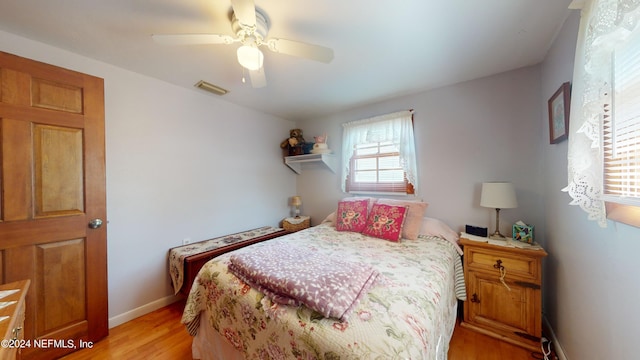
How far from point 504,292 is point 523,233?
535 millimetres

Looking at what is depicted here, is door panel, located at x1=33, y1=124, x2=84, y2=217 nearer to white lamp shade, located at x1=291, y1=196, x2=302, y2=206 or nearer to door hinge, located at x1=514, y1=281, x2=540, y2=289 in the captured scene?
white lamp shade, located at x1=291, y1=196, x2=302, y2=206

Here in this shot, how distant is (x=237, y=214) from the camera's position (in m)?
2.79

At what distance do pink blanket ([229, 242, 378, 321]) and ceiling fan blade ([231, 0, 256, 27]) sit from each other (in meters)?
1.37

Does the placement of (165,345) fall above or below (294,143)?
below

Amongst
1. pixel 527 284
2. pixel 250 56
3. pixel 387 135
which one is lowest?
pixel 527 284

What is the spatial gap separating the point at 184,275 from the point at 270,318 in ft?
4.87

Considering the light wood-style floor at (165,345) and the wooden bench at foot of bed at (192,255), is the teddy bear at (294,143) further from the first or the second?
the light wood-style floor at (165,345)

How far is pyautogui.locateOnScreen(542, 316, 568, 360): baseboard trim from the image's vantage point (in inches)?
55.8

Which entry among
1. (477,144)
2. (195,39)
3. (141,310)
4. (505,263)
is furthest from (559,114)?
(141,310)

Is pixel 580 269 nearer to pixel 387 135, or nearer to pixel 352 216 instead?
pixel 352 216

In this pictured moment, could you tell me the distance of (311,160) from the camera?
3104mm

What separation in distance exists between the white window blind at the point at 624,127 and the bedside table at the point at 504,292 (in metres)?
0.96

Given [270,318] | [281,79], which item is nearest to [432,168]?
[281,79]

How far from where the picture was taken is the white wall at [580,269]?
863mm
